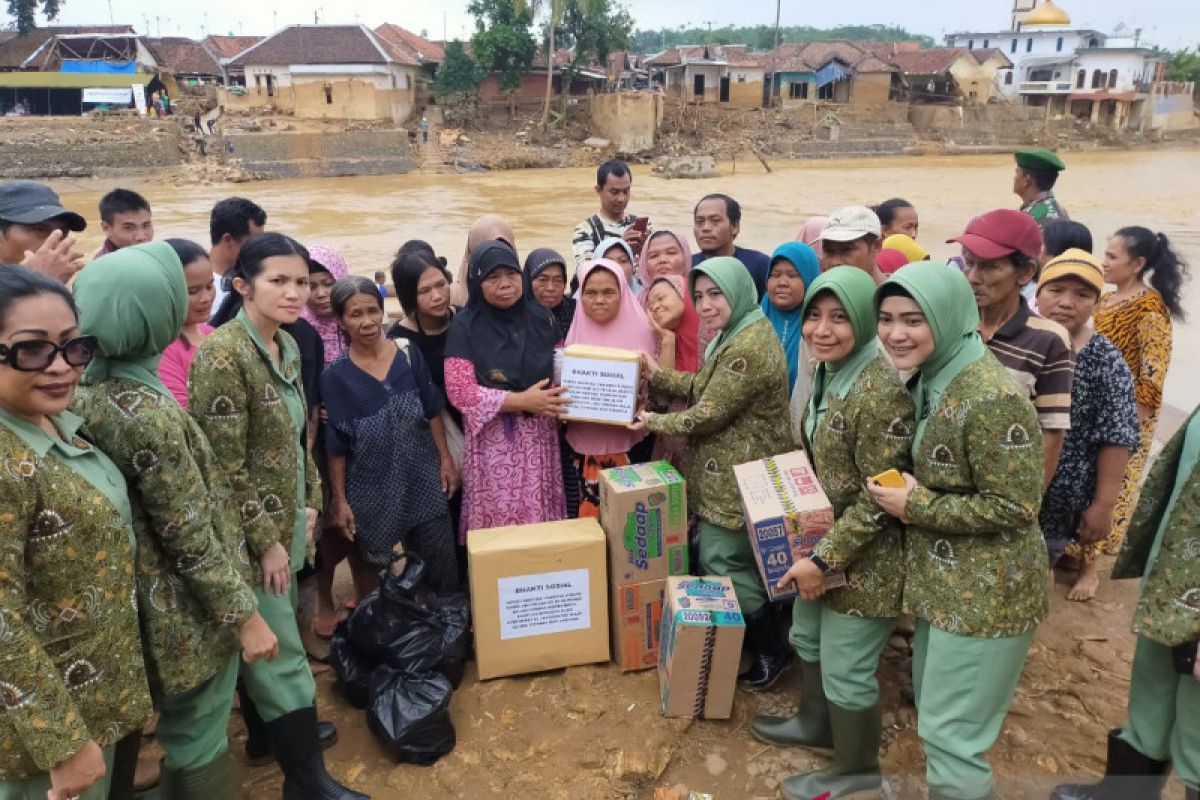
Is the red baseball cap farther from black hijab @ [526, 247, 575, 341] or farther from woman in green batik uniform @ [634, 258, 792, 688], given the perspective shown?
black hijab @ [526, 247, 575, 341]

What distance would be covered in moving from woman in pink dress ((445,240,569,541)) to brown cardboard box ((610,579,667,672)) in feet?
1.98

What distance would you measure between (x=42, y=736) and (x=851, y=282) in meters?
2.34

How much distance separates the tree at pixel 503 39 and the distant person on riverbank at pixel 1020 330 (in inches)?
1401

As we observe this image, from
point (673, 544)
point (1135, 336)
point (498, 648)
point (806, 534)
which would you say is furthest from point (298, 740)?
point (1135, 336)

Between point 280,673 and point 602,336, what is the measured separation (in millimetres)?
1891

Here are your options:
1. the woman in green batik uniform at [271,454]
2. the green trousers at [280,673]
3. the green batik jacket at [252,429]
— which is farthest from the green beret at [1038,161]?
the green trousers at [280,673]

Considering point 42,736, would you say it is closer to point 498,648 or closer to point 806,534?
point 498,648

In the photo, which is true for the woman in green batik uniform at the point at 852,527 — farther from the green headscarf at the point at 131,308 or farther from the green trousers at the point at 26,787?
the green trousers at the point at 26,787

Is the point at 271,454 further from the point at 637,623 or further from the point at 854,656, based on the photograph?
the point at 854,656

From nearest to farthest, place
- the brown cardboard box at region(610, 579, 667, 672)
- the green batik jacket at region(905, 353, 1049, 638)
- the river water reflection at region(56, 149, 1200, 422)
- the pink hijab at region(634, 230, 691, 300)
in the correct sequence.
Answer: the green batik jacket at region(905, 353, 1049, 638) < the brown cardboard box at region(610, 579, 667, 672) < the pink hijab at region(634, 230, 691, 300) < the river water reflection at region(56, 149, 1200, 422)

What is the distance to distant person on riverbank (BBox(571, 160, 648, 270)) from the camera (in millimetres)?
5004

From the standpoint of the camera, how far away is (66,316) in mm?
1628

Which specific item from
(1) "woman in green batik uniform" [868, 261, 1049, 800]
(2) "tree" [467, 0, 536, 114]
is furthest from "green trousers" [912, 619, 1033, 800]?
(2) "tree" [467, 0, 536, 114]

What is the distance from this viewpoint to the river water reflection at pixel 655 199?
19.6 meters
